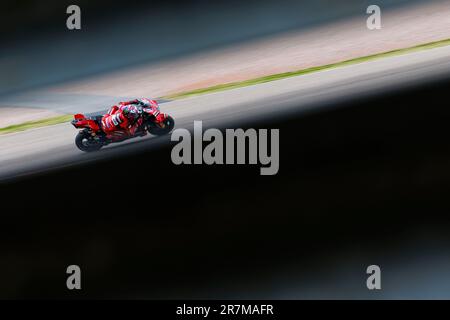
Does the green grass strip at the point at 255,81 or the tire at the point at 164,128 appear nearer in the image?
the tire at the point at 164,128

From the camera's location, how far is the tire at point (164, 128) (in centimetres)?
1045

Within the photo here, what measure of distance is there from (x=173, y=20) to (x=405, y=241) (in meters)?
5.98

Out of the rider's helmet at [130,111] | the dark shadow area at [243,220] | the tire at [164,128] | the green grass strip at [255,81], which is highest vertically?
the green grass strip at [255,81]

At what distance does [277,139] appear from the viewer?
972cm

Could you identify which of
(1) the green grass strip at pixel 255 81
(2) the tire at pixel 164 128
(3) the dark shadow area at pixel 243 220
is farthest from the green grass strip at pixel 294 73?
(3) the dark shadow area at pixel 243 220

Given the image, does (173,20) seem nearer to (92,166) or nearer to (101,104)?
(101,104)

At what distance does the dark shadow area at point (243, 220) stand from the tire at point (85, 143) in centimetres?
74

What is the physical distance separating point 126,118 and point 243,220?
244 centimetres

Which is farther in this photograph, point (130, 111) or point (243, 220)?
point (130, 111)

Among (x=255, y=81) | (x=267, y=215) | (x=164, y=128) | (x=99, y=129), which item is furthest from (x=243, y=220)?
(x=255, y=81)

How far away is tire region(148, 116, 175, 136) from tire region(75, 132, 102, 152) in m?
0.74

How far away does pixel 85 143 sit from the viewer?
1058cm

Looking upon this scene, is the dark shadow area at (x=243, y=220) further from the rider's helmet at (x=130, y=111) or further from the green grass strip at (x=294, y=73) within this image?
the green grass strip at (x=294, y=73)

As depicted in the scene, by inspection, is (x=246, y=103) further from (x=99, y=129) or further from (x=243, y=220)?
(x=243, y=220)
